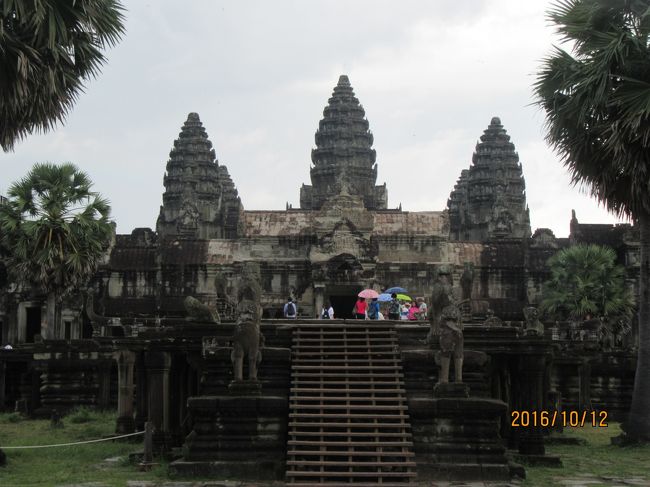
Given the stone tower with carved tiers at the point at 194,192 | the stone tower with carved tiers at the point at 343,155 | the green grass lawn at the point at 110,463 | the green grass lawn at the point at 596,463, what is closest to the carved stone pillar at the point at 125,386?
the green grass lawn at the point at 110,463

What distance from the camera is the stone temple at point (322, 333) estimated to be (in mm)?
15094

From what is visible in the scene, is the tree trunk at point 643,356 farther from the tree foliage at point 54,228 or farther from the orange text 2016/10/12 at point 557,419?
the tree foliage at point 54,228

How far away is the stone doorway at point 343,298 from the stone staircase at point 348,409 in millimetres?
16924

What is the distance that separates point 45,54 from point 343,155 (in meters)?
50.7

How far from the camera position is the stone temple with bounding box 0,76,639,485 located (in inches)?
594

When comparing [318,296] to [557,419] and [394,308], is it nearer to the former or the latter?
[394,308]

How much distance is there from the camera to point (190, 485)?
14070mm

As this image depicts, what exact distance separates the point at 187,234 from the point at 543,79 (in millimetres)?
42247

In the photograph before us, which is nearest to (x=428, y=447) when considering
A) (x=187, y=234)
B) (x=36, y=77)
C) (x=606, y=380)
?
(x=36, y=77)

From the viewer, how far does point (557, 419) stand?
23922 millimetres

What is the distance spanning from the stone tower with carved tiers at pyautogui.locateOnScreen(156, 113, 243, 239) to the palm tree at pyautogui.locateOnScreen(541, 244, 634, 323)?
33.2 m

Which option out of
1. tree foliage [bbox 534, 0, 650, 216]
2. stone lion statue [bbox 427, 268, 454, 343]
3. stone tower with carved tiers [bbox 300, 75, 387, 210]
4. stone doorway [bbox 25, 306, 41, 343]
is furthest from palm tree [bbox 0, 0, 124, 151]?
stone tower with carved tiers [bbox 300, 75, 387, 210]

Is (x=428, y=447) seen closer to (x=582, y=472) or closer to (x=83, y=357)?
(x=582, y=472)

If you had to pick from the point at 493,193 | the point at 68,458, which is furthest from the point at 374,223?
the point at 493,193
